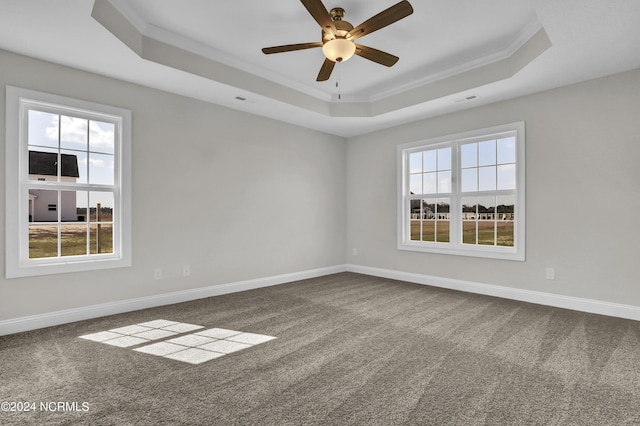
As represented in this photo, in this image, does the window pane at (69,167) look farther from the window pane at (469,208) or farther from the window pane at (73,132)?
the window pane at (469,208)

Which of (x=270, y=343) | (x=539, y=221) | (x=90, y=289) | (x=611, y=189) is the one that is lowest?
(x=270, y=343)

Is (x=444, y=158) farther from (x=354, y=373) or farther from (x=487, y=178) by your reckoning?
(x=354, y=373)

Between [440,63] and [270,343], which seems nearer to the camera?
[270,343]

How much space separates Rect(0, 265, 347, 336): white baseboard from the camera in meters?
2.99

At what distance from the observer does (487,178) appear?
4516 millimetres

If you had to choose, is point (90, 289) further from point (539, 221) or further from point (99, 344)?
point (539, 221)

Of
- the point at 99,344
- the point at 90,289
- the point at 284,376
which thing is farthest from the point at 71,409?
the point at 90,289

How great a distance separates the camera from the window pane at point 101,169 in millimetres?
3520

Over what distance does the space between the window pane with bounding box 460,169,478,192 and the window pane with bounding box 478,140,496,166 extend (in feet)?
0.53

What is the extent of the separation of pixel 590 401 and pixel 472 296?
2448 mm

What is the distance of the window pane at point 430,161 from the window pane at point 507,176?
0.97m

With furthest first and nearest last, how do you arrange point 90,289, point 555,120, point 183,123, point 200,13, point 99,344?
1. point 183,123
2. point 555,120
3. point 90,289
4. point 200,13
5. point 99,344

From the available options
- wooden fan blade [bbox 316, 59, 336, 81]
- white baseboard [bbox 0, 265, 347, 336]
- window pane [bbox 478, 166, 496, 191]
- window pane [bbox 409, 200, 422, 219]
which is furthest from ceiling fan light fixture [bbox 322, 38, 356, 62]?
white baseboard [bbox 0, 265, 347, 336]

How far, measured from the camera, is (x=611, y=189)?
3.46 metres
